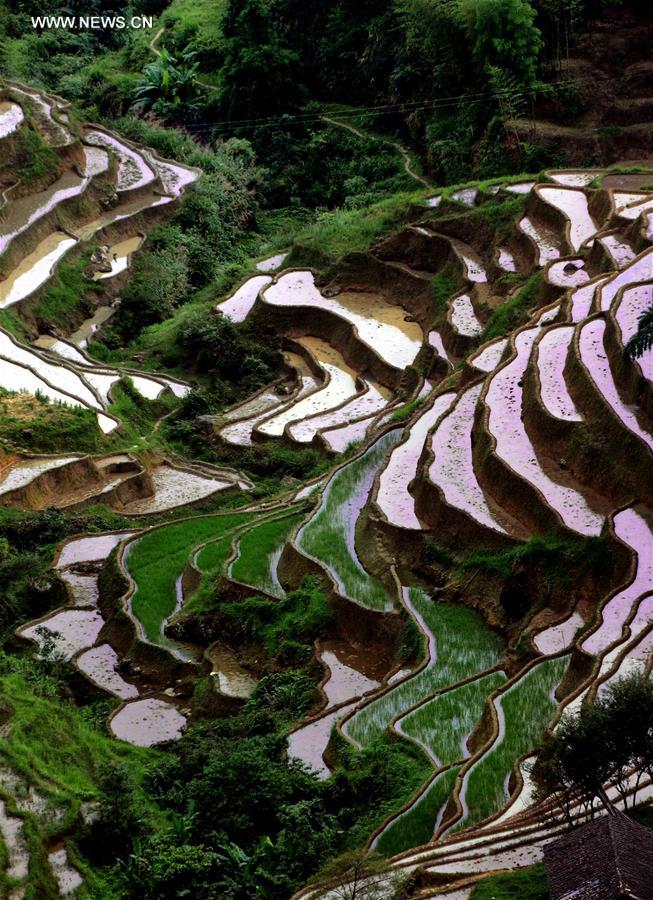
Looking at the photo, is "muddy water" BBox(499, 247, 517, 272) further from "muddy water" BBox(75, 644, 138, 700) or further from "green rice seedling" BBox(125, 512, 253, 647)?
"muddy water" BBox(75, 644, 138, 700)

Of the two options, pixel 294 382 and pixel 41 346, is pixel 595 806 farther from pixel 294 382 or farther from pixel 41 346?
pixel 41 346

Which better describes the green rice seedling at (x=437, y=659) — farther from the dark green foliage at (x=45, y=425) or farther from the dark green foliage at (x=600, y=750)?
the dark green foliage at (x=45, y=425)

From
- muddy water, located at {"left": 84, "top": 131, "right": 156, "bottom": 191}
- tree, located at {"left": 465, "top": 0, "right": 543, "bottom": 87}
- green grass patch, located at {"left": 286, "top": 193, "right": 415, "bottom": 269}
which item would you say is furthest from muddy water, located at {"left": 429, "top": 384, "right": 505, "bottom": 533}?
muddy water, located at {"left": 84, "top": 131, "right": 156, "bottom": 191}

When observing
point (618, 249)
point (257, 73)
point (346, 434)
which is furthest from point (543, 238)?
point (257, 73)

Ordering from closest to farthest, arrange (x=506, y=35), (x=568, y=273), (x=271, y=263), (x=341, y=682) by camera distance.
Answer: (x=341, y=682) → (x=568, y=273) → (x=271, y=263) → (x=506, y=35)

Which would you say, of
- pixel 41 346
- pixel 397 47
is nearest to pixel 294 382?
pixel 41 346

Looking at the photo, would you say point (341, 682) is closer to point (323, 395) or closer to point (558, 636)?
point (558, 636)
